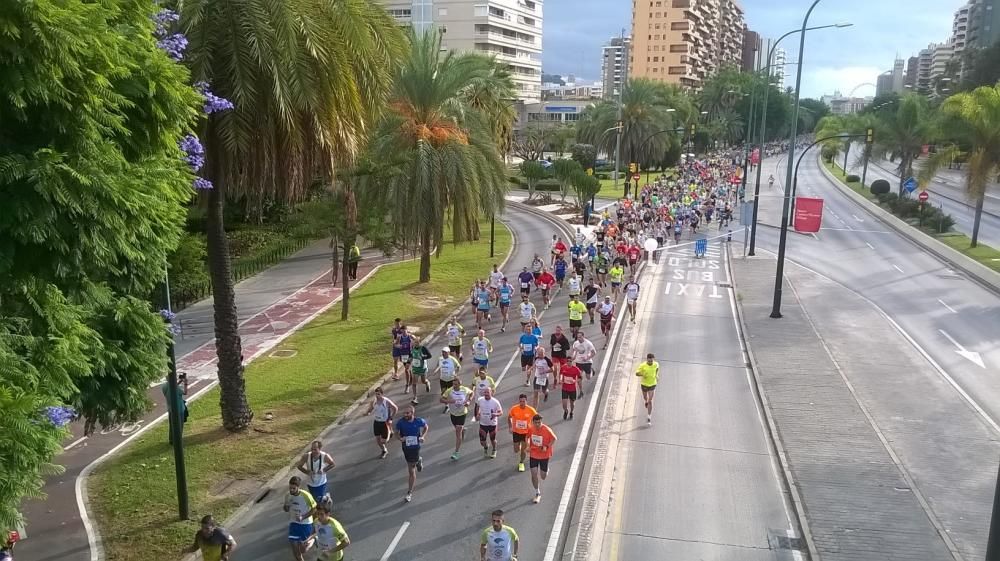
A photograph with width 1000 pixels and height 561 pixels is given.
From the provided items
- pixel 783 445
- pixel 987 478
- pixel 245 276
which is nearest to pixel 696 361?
pixel 783 445

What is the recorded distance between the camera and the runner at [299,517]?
9250mm

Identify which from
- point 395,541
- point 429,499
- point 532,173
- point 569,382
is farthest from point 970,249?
point 395,541

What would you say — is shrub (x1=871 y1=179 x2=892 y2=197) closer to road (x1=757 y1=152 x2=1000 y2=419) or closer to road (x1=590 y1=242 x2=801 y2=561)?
road (x1=757 y1=152 x2=1000 y2=419)

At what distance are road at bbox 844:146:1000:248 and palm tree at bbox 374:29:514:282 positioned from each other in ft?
89.4

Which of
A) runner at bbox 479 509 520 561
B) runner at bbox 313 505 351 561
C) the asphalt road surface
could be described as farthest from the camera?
the asphalt road surface

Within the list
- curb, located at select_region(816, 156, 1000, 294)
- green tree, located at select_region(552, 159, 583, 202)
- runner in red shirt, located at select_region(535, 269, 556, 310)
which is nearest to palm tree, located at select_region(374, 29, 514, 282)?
runner in red shirt, located at select_region(535, 269, 556, 310)

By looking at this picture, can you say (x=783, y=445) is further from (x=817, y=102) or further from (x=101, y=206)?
(x=817, y=102)

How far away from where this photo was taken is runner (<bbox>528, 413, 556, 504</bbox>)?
428 inches

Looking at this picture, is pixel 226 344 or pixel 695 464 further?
pixel 226 344

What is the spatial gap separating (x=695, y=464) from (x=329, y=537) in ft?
20.5

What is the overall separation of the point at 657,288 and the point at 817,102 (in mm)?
194376

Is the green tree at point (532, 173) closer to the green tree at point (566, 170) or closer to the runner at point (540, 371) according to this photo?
the green tree at point (566, 170)

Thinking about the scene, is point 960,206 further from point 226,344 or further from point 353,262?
point 226,344

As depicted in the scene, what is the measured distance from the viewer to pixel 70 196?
564 centimetres
